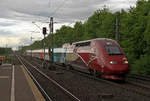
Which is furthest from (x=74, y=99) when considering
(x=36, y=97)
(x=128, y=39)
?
(x=128, y=39)

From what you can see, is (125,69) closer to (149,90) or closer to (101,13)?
(149,90)

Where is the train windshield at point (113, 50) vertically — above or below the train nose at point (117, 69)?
above

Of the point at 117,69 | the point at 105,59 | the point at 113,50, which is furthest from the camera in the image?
the point at 113,50

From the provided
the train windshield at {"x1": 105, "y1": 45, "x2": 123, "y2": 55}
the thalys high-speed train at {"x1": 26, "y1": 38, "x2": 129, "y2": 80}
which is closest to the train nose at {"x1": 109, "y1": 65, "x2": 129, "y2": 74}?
the thalys high-speed train at {"x1": 26, "y1": 38, "x2": 129, "y2": 80}

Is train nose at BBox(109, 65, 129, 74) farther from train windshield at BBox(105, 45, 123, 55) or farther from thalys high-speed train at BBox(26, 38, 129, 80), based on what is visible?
train windshield at BBox(105, 45, 123, 55)

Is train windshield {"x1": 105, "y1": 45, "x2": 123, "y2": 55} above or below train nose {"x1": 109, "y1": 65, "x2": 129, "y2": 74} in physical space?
above

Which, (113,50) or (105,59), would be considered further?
(113,50)

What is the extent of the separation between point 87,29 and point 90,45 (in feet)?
87.2

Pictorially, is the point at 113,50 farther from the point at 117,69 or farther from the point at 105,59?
the point at 117,69

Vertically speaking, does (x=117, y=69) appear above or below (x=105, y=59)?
below

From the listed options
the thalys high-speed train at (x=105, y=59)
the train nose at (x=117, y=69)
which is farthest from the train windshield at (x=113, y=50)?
the train nose at (x=117, y=69)

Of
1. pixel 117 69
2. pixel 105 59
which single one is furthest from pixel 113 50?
pixel 117 69

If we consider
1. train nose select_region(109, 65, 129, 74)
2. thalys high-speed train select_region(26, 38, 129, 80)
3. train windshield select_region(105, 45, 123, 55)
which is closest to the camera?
train nose select_region(109, 65, 129, 74)

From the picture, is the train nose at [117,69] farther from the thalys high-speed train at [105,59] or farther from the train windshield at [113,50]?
the train windshield at [113,50]
